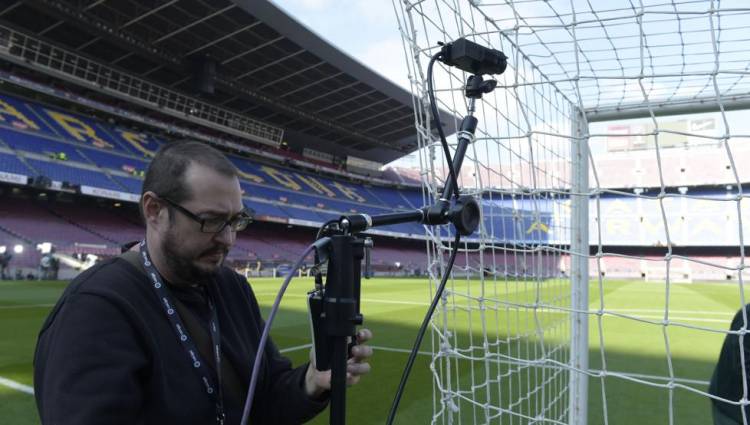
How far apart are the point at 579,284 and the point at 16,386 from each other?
180 inches

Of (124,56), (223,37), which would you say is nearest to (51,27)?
(124,56)

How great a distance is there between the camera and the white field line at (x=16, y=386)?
3.86m

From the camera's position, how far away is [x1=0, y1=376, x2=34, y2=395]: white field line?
12.7 feet

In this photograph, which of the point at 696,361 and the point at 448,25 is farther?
the point at 696,361

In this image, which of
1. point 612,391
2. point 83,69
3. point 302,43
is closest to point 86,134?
point 83,69

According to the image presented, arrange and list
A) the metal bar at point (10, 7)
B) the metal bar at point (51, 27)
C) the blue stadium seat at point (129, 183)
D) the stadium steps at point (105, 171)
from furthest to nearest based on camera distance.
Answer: the blue stadium seat at point (129, 183) < the stadium steps at point (105, 171) < the metal bar at point (51, 27) < the metal bar at point (10, 7)

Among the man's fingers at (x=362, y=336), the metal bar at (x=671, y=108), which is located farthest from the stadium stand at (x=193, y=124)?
the man's fingers at (x=362, y=336)

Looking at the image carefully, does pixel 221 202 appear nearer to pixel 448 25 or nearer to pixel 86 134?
pixel 448 25

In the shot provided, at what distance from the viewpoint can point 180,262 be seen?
1.22m

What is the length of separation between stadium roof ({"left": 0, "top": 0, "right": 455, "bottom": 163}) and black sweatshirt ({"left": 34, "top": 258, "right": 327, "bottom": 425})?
17.6 m

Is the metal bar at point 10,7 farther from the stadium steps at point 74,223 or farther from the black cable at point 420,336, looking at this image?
the black cable at point 420,336

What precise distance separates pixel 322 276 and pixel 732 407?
1.69m

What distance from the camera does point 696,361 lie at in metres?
5.73

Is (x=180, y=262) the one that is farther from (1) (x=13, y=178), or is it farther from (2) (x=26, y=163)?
(2) (x=26, y=163)
